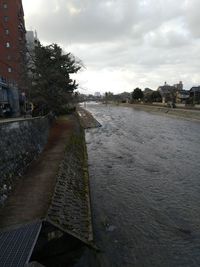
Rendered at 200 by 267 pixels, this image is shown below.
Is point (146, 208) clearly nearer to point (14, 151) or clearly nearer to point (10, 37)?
point (14, 151)

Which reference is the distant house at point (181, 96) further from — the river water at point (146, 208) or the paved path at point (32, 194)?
the paved path at point (32, 194)


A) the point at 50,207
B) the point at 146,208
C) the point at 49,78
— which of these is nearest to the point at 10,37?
the point at 49,78

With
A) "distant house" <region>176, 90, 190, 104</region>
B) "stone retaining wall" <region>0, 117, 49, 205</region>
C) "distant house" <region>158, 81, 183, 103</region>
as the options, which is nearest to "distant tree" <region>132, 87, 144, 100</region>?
"distant house" <region>158, 81, 183, 103</region>

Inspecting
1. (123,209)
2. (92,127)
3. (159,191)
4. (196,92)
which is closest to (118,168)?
(159,191)

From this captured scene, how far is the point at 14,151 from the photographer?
1277cm

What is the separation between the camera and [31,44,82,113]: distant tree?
3047cm

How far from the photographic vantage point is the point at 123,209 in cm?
1170

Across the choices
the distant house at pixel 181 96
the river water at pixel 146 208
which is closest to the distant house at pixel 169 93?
the distant house at pixel 181 96

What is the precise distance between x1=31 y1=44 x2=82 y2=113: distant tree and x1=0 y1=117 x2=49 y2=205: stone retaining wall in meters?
13.7

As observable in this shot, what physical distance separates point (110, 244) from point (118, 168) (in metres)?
9.48

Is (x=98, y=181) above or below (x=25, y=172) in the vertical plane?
below

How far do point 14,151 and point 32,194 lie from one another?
3.18 metres

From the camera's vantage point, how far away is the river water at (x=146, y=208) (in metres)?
8.57

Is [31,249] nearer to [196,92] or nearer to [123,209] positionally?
[123,209]
